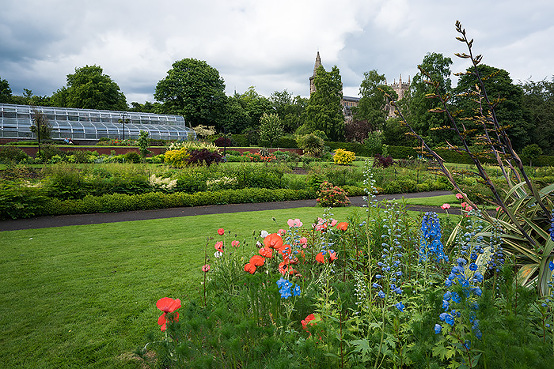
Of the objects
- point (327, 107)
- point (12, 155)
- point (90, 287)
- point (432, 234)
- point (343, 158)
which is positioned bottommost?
point (90, 287)

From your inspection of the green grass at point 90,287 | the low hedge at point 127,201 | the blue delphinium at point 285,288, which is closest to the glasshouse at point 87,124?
the low hedge at point 127,201

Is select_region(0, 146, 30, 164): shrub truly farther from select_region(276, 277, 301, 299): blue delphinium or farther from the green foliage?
select_region(276, 277, 301, 299): blue delphinium

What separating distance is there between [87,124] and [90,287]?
110 feet

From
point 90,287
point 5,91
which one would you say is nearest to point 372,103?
point 90,287

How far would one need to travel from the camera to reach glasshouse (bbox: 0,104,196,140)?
1080 inches

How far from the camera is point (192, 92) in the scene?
138 ft

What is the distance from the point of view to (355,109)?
4872 centimetres

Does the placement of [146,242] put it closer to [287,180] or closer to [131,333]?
[131,333]

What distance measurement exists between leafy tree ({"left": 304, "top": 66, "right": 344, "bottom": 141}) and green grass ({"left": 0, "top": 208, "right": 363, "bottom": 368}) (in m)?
37.1

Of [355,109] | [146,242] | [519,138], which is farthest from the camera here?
[355,109]

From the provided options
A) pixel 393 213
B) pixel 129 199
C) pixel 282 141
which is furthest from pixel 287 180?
pixel 282 141

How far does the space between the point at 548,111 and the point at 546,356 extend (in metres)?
49.2

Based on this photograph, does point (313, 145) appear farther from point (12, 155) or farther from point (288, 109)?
point (288, 109)

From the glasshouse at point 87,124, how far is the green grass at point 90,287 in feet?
79.3
